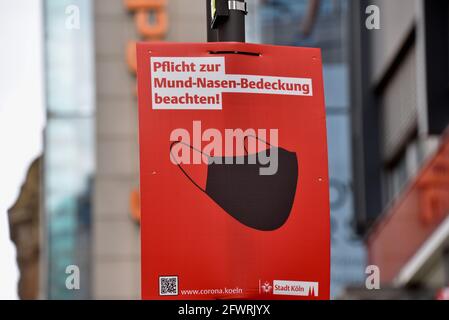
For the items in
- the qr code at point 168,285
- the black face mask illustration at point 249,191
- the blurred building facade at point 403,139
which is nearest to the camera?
the qr code at point 168,285

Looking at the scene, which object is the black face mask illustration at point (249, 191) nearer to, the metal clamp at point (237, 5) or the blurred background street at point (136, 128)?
the metal clamp at point (237, 5)

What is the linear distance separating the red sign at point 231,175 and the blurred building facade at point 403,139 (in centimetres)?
894

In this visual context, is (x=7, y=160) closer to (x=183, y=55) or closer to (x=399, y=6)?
(x=183, y=55)

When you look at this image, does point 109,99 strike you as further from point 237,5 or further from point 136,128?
point 237,5

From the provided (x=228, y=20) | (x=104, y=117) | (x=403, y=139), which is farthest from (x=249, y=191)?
(x=403, y=139)

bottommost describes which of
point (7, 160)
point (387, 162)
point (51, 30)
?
→ point (7, 160)

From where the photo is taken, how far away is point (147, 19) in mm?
30391

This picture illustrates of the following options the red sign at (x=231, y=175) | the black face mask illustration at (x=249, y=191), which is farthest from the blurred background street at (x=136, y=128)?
the black face mask illustration at (x=249, y=191)

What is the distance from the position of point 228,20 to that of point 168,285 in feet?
5.24

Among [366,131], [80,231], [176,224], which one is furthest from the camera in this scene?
[366,131]

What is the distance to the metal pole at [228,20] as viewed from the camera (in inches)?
319

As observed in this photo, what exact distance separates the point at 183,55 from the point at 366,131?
29.8 metres

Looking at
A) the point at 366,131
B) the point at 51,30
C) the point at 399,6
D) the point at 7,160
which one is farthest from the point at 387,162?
the point at 7,160

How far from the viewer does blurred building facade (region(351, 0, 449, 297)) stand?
797 inches
